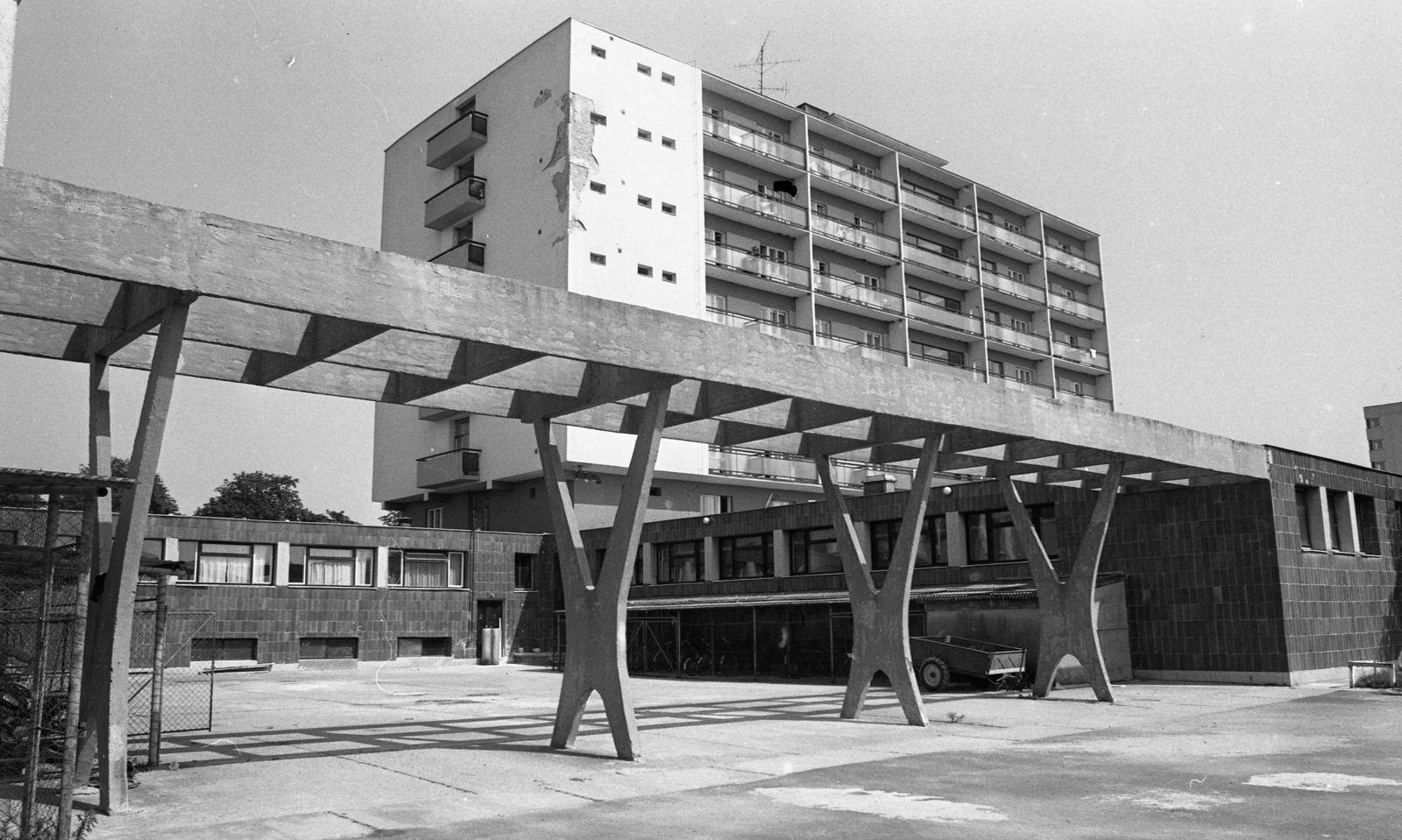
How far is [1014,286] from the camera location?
65.2 meters

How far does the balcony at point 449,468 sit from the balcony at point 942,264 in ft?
83.4

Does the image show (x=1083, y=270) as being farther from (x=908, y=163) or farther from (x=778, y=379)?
(x=778, y=379)

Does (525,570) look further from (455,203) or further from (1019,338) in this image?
(1019,338)

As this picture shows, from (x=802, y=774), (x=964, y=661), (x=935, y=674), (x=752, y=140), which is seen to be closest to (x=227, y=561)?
(x=935, y=674)

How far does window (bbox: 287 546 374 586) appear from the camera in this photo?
39312 mm

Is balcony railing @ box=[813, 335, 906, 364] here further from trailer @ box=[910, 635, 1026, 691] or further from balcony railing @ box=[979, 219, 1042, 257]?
trailer @ box=[910, 635, 1026, 691]

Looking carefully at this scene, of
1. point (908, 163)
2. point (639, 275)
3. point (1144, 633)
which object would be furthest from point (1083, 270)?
point (1144, 633)

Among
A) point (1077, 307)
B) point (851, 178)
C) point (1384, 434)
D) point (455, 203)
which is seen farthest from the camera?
point (1384, 434)

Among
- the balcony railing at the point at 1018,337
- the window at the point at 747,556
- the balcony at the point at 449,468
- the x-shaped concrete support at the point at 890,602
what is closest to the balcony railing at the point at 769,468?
the balcony at the point at 449,468

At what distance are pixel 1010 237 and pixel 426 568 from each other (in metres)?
40.6

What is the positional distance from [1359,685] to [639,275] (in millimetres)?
31162

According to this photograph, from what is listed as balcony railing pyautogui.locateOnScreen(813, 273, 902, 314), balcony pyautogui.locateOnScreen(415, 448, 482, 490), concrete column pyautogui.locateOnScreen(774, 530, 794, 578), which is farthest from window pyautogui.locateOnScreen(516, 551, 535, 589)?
balcony railing pyautogui.locateOnScreen(813, 273, 902, 314)

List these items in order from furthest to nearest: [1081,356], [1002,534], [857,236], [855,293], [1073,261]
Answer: [1073,261] < [1081,356] < [857,236] < [855,293] < [1002,534]

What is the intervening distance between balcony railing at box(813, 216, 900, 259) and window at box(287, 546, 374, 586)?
26.5 m
